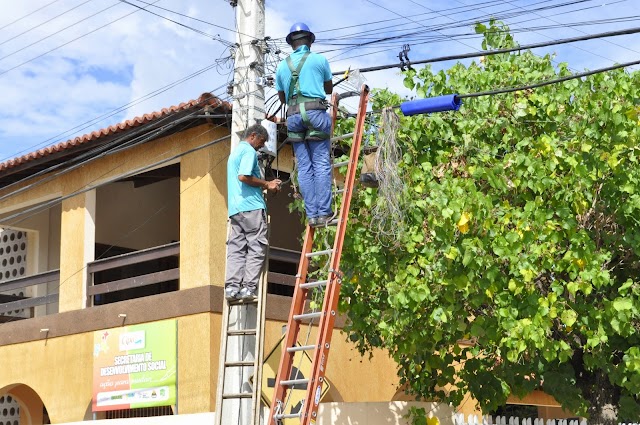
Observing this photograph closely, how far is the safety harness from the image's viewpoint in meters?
9.54

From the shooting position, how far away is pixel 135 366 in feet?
47.5

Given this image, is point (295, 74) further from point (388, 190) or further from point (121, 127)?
point (121, 127)

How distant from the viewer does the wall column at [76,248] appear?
15.9 metres

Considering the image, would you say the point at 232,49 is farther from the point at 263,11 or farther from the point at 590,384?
the point at 590,384

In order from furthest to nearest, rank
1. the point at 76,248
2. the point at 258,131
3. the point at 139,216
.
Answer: the point at 139,216 < the point at 76,248 < the point at 258,131

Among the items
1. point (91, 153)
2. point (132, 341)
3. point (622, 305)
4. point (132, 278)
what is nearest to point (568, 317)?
point (622, 305)

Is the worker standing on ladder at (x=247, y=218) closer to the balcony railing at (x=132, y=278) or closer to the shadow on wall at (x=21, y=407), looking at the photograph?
the balcony railing at (x=132, y=278)

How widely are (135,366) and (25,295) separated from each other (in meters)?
5.52

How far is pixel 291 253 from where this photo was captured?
611 inches

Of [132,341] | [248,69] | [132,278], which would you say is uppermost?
[248,69]

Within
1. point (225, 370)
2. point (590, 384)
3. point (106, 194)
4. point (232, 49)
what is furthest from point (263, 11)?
point (106, 194)

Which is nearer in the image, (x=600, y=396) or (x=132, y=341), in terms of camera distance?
(x=600, y=396)

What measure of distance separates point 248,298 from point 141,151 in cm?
640

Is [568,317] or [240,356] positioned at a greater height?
[568,317]
